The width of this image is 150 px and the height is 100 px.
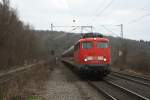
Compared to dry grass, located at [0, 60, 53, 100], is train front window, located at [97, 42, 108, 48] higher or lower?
higher

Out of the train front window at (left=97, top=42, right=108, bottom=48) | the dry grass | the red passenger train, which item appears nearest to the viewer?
the dry grass

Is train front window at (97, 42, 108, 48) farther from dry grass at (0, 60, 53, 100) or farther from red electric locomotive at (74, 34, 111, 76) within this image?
dry grass at (0, 60, 53, 100)

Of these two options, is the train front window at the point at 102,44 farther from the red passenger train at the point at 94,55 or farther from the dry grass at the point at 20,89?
the dry grass at the point at 20,89

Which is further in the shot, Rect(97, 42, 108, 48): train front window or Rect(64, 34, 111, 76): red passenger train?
Rect(97, 42, 108, 48): train front window

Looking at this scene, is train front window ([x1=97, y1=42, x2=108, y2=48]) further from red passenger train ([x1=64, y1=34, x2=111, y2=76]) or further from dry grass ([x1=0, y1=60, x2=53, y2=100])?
dry grass ([x1=0, y1=60, x2=53, y2=100])

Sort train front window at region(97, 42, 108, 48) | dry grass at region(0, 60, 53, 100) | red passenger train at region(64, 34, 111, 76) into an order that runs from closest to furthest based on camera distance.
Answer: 1. dry grass at region(0, 60, 53, 100)
2. red passenger train at region(64, 34, 111, 76)
3. train front window at region(97, 42, 108, 48)

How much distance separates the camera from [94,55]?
95.3 feet

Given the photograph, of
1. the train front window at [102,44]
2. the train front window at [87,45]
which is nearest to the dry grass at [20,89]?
the train front window at [87,45]

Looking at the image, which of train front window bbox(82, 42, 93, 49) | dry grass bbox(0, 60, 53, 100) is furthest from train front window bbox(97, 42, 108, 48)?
dry grass bbox(0, 60, 53, 100)

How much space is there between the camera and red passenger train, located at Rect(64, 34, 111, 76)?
28469mm

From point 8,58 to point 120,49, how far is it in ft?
57.3

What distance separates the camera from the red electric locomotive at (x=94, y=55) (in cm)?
2847

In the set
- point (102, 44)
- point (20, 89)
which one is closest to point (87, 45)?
point (102, 44)

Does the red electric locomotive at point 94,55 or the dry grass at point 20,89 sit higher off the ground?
the red electric locomotive at point 94,55
